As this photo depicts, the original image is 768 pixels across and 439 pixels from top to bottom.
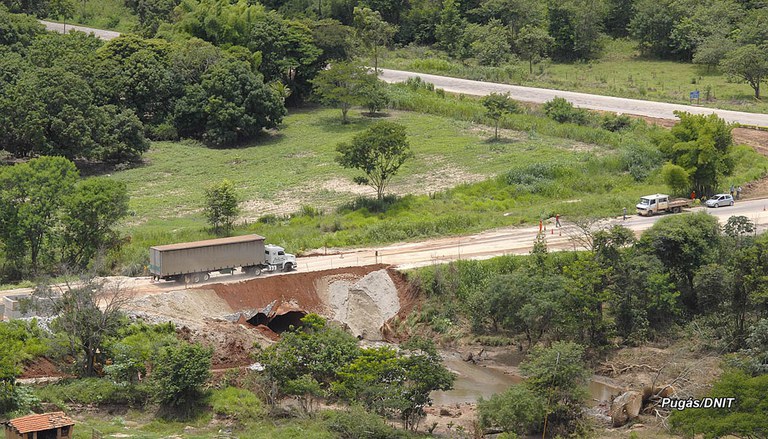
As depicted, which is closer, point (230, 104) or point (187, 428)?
point (187, 428)

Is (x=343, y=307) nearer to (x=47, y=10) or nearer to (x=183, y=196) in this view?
(x=183, y=196)

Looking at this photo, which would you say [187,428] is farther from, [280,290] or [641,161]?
[641,161]

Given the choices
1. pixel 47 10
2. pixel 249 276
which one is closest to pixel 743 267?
pixel 249 276

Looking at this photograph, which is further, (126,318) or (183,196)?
(183,196)

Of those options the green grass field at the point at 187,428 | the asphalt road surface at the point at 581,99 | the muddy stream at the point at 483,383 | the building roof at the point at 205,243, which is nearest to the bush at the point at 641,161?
the asphalt road surface at the point at 581,99

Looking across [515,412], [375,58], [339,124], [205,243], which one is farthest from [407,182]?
[515,412]

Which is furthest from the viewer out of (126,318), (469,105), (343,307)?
(469,105)
